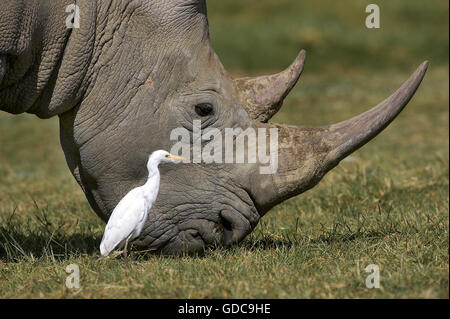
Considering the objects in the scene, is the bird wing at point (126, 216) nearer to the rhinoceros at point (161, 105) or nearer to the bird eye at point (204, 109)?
the rhinoceros at point (161, 105)

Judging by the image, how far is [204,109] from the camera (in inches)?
199

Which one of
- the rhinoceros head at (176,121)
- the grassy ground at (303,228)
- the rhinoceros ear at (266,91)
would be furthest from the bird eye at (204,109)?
the grassy ground at (303,228)

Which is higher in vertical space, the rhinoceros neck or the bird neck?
the rhinoceros neck

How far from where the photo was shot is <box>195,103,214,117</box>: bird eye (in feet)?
16.5

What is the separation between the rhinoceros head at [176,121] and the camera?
4.96m

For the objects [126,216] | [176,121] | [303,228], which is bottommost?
[303,228]

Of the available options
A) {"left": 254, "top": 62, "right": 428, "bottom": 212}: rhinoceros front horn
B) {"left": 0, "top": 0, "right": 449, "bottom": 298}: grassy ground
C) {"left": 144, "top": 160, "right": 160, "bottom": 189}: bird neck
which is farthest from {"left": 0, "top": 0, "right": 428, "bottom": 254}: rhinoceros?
{"left": 0, "top": 0, "right": 449, "bottom": 298}: grassy ground

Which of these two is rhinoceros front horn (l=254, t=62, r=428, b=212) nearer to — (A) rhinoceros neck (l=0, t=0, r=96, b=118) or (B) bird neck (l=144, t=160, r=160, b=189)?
(B) bird neck (l=144, t=160, r=160, b=189)

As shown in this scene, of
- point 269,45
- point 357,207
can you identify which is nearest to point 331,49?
point 269,45

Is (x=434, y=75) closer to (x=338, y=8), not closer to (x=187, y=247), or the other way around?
(x=338, y=8)

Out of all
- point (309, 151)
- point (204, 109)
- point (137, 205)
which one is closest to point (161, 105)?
point (204, 109)

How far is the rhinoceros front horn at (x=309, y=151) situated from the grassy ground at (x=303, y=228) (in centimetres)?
41

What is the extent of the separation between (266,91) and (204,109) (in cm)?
40

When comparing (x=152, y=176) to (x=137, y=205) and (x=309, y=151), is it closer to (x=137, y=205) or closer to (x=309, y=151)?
(x=137, y=205)
